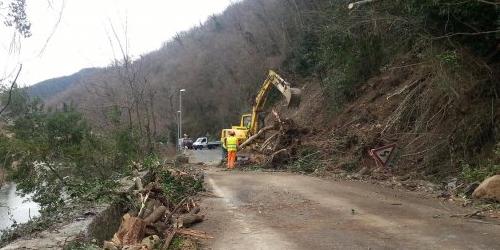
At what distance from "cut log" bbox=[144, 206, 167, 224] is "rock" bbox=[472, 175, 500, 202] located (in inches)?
246

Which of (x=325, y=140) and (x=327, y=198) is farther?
(x=325, y=140)

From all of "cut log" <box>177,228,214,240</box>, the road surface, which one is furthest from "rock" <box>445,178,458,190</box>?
"cut log" <box>177,228,214,240</box>

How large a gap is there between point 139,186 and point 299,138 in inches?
502

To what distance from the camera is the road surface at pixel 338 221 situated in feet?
25.7

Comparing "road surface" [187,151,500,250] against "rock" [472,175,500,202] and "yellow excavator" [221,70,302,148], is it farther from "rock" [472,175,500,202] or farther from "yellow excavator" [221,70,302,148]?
"yellow excavator" [221,70,302,148]

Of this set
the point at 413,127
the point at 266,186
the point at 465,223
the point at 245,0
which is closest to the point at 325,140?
the point at 413,127

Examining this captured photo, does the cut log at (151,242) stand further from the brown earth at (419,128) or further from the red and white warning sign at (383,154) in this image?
the red and white warning sign at (383,154)

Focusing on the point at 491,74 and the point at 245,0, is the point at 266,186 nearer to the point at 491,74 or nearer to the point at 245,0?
the point at 491,74

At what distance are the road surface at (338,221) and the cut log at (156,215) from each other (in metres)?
0.78

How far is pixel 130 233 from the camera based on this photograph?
25.6 ft

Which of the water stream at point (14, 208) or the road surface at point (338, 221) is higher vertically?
the road surface at point (338, 221)

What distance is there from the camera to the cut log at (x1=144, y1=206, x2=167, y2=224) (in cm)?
893

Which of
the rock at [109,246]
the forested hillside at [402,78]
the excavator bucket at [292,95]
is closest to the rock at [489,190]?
the forested hillside at [402,78]

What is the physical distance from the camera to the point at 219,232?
912cm
